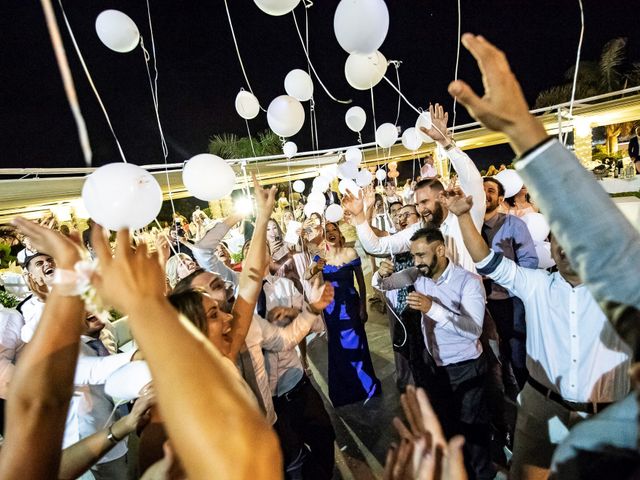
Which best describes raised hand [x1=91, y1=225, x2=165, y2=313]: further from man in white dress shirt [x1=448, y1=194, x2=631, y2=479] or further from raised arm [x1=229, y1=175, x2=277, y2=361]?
man in white dress shirt [x1=448, y1=194, x2=631, y2=479]

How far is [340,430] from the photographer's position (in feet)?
10.1

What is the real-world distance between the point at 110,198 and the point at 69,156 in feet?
71.1

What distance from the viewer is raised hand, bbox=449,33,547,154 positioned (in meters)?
0.68

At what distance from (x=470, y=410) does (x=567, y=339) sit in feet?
3.46

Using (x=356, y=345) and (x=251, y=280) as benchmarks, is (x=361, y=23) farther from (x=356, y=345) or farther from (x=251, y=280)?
(x=356, y=345)

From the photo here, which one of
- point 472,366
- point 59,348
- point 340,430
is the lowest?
point 340,430

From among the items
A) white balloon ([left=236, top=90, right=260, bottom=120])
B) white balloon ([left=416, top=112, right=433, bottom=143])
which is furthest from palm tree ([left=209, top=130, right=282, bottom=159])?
white balloon ([left=416, top=112, right=433, bottom=143])

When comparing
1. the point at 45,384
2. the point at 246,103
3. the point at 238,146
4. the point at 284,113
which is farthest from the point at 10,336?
the point at 238,146

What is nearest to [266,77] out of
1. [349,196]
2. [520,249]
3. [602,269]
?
[349,196]

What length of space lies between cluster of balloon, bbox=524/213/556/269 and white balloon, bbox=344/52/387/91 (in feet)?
8.13

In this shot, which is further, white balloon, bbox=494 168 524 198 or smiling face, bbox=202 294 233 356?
white balloon, bbox=494 168 524 198

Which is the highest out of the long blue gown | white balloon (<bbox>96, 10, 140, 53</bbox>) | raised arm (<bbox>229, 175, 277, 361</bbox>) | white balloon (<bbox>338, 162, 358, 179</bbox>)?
white balloon (<bbox>96, 10, 140, 53</bbox>)

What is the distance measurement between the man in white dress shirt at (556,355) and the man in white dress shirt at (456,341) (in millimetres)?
485

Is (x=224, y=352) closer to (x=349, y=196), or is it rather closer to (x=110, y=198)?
(x=110, y=198)
